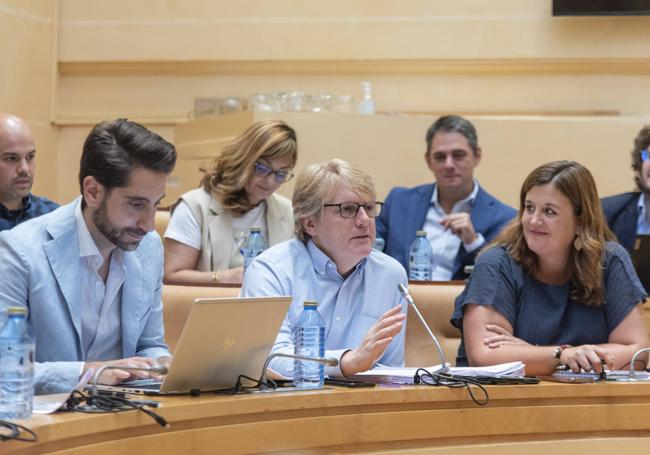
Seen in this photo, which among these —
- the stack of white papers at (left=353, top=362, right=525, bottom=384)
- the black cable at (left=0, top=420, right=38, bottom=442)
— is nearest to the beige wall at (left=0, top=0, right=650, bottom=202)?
the stack of white papers at (left=353, top=362, right=525, bottom=384)

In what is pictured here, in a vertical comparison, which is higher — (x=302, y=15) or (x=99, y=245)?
(x=302, y=15)

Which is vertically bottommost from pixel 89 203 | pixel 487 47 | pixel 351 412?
pixel 351 412

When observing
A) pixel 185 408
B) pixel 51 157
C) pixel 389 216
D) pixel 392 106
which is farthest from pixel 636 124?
pixel 185 408

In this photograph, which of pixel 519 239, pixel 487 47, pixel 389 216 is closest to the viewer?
pixel 519 239

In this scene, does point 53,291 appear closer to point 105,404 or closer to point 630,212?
point 105,404

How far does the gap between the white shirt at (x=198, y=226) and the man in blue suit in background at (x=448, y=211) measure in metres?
0.77

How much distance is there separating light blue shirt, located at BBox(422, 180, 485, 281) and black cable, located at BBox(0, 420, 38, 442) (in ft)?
10.5

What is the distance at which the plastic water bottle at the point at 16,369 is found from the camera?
7.33 ft

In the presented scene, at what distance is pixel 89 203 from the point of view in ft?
9.39

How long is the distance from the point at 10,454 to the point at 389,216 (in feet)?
11.1

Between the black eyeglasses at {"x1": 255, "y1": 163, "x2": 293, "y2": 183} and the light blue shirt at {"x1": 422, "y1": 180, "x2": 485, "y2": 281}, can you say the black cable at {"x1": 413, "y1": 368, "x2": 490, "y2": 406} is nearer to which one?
the black eyeglasses at {"x1": 255, "y1": 163, "x2": 293, "y2": 183}

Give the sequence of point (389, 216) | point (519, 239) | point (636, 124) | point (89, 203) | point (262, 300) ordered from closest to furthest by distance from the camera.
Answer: point (262, 300) → point (89, 203) → point (519, 239) → point (389, 216) → point (636, 124)

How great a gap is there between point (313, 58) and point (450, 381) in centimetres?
447

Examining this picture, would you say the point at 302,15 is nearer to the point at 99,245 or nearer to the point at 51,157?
the point at 51,157
